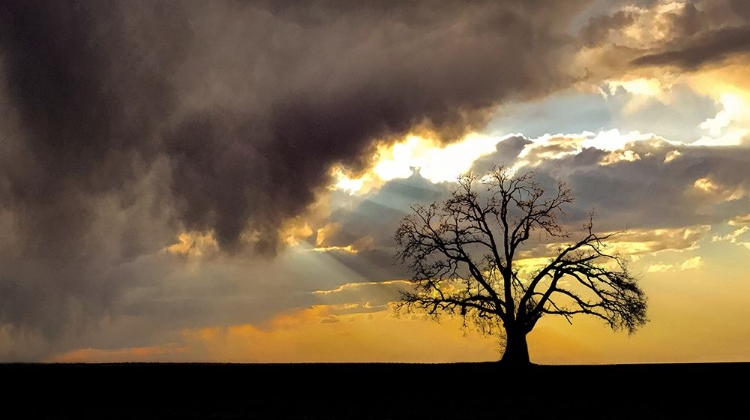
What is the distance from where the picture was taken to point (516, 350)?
154ft

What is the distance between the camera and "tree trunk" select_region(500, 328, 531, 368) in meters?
46.7

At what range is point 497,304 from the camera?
47938 mm
